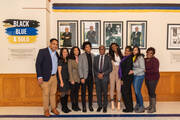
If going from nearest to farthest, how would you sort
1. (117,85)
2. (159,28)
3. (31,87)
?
(117,85) < (31,87) < (159,28)

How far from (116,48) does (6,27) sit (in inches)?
117

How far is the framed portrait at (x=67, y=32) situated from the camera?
5.27 metres

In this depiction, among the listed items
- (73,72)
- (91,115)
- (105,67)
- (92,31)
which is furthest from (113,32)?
(91,115)

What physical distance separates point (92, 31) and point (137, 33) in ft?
4.53

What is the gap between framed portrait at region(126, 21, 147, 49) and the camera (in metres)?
5.26

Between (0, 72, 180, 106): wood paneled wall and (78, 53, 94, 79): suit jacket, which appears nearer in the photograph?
(78, 53, 94, 79): suit jacket

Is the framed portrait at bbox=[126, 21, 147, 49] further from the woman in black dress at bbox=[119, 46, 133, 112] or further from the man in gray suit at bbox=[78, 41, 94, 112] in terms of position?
the man in gray suit at bbox=[78, 41, 94, 112]

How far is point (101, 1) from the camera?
5.25 metres

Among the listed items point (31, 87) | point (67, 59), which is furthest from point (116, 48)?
point (31, 87)

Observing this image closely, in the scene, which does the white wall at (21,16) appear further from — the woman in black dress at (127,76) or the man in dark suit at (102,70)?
the woman in black dress at (127,76)

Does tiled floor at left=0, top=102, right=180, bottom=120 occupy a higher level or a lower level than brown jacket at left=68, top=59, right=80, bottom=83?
lower

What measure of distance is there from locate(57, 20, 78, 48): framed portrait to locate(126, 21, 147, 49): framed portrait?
1.63m

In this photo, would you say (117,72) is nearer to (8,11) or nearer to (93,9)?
(93,9)

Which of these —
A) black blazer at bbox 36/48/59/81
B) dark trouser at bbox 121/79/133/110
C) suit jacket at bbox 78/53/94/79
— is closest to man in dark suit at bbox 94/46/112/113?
suit jacket at bbox 78/53/94/79
